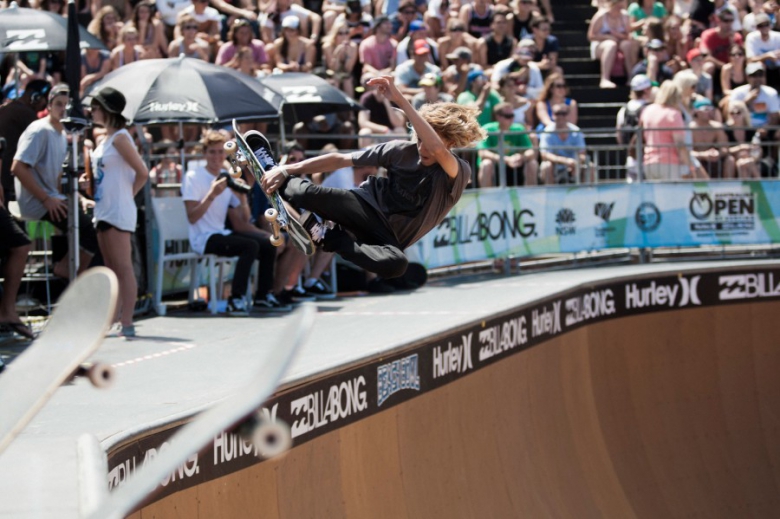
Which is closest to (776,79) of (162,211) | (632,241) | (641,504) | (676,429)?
(632,241)

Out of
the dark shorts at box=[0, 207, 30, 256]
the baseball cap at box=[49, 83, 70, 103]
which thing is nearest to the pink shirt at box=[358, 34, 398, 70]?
the baseball cap at box=[49, 83, 70, 103]

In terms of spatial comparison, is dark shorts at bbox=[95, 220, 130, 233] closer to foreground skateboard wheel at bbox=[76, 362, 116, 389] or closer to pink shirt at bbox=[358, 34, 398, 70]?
foreground skateboard wheel at bbox=[76, 362, 116, 389]

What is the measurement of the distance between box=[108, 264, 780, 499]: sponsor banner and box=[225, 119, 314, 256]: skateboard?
2.82 feet

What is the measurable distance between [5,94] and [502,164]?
18.0ft

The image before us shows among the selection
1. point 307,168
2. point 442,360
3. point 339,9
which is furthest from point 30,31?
point 339,9

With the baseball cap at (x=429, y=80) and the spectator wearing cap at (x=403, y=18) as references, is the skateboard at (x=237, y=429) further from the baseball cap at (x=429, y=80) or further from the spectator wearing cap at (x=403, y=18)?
the spectator wearing cap at (x=403, y=18)

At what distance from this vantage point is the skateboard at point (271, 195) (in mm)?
6992

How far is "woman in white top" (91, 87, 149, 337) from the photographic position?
29.4ft

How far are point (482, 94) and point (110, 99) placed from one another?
633 cm

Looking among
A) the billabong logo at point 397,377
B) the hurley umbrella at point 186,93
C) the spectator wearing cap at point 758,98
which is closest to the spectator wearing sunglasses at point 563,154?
the spectator wearing cap at point 758,98

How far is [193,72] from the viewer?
429 inches

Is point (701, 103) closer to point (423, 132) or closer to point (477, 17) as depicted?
point (477, 17)

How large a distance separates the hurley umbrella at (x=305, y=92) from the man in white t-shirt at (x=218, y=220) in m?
1.58

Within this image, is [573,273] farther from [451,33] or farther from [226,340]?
[226,340]
